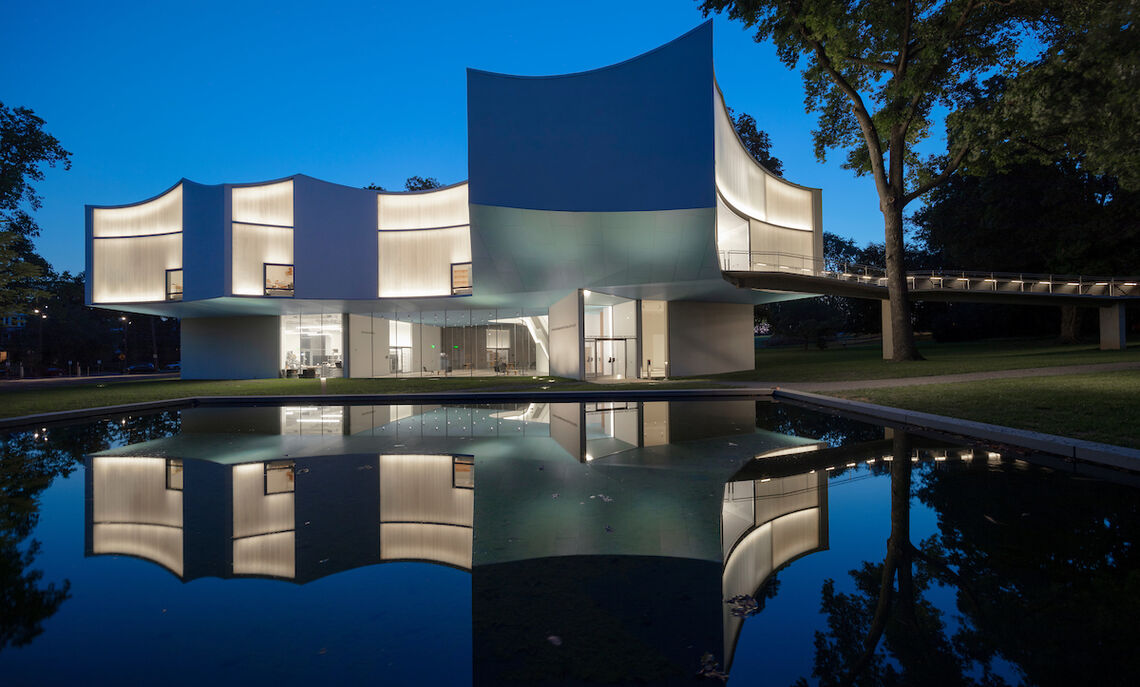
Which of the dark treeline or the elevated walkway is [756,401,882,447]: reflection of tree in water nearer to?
the elevated walkway

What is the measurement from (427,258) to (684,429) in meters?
22.8

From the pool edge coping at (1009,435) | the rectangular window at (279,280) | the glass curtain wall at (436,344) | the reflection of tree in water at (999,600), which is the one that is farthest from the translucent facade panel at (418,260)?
the reflection of tree in water at (999,600)

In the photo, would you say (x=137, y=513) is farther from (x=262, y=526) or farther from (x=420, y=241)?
(x=420, y=241)

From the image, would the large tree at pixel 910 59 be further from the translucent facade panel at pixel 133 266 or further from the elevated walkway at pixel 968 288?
the translucent facade panel at pixel 133 266

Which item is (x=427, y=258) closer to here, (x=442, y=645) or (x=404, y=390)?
(x=404, y=390)

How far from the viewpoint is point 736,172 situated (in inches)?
1003

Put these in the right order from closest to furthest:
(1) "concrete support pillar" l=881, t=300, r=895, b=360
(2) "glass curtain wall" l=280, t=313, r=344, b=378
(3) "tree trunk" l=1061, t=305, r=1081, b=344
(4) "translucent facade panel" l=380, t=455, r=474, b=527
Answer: (4) "translucent facade panel" l=380, t=455, r=474, b=527
(1) "concrete support pillar" l=881, t=300, r=895, b=360
(2) "glass curtain wall" l=280, t=313, r=344, b=378
(3) "tree trunk" l=1061, t=305, r=1081, b=344

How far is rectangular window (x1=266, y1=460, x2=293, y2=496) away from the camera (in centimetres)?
648

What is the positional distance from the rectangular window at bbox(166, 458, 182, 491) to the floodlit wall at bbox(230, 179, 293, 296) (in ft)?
76.9

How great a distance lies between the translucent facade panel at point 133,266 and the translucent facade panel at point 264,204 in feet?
15.1

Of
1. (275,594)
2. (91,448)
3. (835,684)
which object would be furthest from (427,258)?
(835,684)

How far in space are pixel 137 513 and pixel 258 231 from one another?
27.7 metres

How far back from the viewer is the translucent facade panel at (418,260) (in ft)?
98.4

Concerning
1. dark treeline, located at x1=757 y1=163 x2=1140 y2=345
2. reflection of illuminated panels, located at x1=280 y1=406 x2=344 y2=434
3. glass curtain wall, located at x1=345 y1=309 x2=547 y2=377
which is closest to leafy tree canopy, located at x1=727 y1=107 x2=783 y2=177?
dark treeline, located at x1=757 y1=163 x2=1140 y2=345
